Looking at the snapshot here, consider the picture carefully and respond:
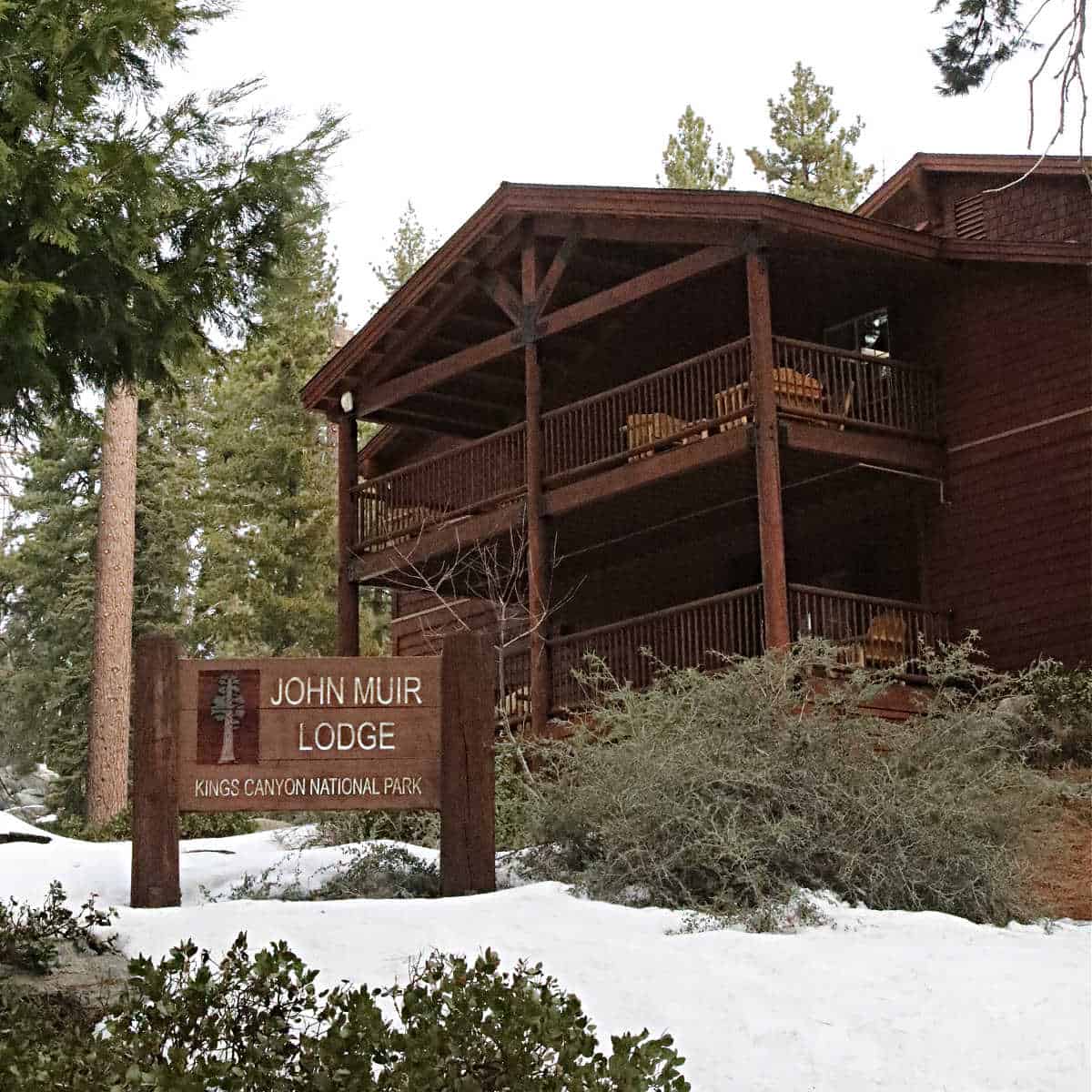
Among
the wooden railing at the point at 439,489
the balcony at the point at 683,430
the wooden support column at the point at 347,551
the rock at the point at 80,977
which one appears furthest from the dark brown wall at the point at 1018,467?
the rock at the point at 80,977

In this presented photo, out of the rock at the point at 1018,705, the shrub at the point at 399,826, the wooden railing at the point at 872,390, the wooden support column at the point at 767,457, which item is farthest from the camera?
the wooden railing at the point at 872,390

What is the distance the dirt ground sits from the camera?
37.1ft

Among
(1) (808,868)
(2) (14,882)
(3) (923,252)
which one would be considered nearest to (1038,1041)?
(1) (808,868)

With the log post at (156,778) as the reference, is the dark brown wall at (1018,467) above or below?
above

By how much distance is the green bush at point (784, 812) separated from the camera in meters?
10.1

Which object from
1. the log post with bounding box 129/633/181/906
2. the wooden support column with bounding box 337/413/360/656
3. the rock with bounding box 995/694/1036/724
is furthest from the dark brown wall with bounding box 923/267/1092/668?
the log post with bounding box 129/633/181/906

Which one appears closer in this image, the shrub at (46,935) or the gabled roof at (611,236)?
the shrub at (46,935)

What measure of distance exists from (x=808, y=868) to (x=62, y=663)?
26870mm

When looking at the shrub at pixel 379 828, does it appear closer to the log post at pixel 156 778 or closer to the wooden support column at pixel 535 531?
the log post at pixel 156 778

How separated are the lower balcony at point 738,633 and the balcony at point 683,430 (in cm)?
167

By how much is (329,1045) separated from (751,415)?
40.9 feet

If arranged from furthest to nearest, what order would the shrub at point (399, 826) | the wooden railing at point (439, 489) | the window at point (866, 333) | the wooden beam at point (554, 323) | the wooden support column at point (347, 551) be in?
the wooden support column at point (347, 551), the wooden railing at point (439, 489), the window at point (866, 333), the wooden beam at point (554, 323), the shrub at point (399, 826)

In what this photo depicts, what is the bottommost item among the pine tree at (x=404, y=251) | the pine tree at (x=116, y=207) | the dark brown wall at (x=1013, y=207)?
the pine tree at (x=116, y=207)

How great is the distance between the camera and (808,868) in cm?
1017
